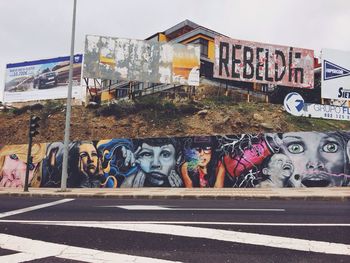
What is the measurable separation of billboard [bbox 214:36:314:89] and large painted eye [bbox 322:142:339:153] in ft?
42.4

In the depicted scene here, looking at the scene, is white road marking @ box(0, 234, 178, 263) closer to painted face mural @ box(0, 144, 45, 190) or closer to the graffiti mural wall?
the graffiti mural wall

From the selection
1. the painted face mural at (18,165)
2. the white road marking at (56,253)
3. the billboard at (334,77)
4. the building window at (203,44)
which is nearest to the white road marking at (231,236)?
the white road marking at (56,253)

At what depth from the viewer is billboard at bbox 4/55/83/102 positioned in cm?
3325

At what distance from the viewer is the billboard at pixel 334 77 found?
28547mm

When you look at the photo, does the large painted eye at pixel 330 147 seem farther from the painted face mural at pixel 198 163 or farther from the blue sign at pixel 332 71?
the blue sign at pixel 332 71

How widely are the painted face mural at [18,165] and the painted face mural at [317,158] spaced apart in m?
12.7

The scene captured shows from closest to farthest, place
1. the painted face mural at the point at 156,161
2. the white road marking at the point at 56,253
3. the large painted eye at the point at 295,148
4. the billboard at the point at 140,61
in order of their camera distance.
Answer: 1. the white road marking at the point at 56,253
2. the large painted eye at the point at 295,148
3. the painted face mural at the point at 156,161
4. the billboard at the point at 140,61

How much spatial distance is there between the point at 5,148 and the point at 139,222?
1735cm

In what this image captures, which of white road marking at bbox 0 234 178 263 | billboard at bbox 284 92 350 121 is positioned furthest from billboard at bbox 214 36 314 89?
white road marking at bbox 0 234 178 263

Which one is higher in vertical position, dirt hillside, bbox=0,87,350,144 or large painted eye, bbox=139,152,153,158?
dirt hillside, bbox=0,87,350,144

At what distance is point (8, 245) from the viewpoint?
514cm

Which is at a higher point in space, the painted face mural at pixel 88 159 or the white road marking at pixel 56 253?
the painted face mural at pixel 88 159

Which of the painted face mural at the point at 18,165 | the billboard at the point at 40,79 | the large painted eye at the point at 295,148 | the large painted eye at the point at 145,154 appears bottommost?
the painted face mural at the point at 18,165

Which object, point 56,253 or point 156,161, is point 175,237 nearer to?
point 56,253
